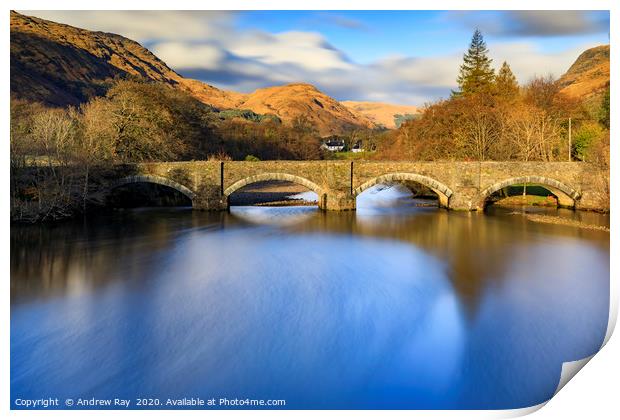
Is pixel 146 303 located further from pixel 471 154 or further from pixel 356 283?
pixel 471 154

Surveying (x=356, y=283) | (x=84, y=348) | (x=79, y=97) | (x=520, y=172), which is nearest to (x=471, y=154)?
(x=520, y=172)

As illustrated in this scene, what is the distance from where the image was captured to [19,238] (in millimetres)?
16625

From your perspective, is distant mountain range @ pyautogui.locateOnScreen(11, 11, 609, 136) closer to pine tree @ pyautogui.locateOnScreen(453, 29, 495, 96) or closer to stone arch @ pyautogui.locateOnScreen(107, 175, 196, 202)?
pine tree @ pyautogui.locateOnScreen(453, 29, 495, 96)

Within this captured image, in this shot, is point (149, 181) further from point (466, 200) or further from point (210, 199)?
point (466, 200)

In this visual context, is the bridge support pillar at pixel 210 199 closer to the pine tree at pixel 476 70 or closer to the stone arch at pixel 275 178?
the stone arch at pixel 275 178

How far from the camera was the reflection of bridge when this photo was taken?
78.1 ft

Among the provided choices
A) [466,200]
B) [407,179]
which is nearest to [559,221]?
[466,200]

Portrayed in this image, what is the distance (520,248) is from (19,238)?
1710cm

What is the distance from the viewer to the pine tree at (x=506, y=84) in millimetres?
41909

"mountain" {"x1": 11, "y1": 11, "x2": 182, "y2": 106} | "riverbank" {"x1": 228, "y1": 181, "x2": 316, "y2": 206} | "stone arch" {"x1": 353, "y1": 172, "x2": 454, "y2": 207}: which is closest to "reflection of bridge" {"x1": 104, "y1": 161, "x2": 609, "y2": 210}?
"stone arch" {"x1": 353, "y1": 172, "x2": 454, "y2": 207}

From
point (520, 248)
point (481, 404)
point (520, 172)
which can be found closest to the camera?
point (481, 404)

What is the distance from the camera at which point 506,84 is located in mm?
44531

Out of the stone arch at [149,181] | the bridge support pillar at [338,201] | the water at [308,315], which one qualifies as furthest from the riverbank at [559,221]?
the stone arch at [149,181]

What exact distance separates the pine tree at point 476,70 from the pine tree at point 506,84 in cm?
117
